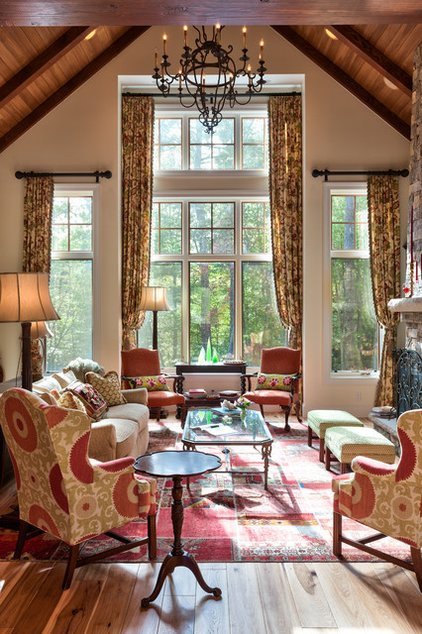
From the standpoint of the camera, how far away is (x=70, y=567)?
9.66 ft

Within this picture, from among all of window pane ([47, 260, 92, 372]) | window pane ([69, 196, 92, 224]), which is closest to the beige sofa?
window pane ([47, 260, 92, 372])

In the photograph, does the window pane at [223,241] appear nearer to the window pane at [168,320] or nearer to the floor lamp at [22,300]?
the window pane at [168,320]

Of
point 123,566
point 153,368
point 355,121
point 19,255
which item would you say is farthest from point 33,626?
point 355,121

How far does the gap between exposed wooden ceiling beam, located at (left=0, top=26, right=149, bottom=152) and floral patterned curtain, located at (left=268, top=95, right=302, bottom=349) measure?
2.18 metres

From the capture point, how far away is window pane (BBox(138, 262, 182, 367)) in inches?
303

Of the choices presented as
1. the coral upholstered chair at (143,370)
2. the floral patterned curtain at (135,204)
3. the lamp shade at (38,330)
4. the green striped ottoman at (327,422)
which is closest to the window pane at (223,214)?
the floral patterned curtain at (135,204)

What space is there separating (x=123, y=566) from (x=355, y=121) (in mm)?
6216

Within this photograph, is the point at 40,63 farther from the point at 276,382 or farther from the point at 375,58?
the point at 276,382

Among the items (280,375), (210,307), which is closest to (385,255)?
(280,375)

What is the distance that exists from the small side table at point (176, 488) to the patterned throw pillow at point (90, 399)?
1736mm

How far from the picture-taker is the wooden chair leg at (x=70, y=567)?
115 inches

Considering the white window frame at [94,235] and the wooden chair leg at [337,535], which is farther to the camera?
the white window frame at [94,235]

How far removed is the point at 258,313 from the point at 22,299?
4.54m

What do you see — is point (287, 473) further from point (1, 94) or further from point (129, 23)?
point (1, 94)
